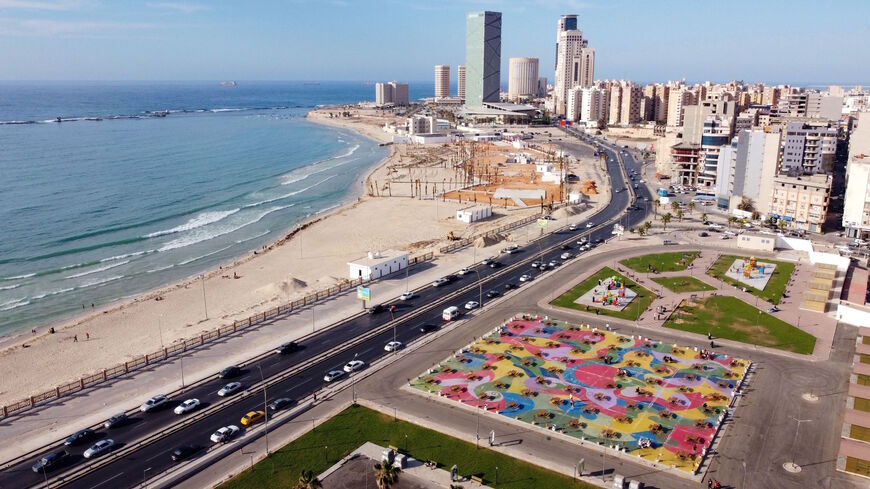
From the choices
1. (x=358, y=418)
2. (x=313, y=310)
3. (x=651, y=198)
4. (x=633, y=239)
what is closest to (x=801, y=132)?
(x=651, y=198)

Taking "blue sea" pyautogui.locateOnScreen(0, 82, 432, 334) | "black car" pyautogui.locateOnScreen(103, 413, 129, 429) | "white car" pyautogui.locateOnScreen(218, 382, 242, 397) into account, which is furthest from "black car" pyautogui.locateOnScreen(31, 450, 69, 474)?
"blue sea" pyautogui.locateOnScreen(0, 82, 432, 334)

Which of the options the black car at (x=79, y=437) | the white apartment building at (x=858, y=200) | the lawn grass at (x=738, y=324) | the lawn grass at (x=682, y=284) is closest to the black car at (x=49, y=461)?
the black car at (x=79, y=437)

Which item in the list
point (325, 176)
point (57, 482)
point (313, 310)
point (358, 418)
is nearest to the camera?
point (57, 482)

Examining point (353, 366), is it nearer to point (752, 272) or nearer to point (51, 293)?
point (51, 293)

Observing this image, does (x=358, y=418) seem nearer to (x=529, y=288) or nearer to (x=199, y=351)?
(x=199, y=351)

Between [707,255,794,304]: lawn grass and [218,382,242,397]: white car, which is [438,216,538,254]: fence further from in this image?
[218,382,242,397]: white car

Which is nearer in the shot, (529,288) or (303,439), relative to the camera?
(303,439)

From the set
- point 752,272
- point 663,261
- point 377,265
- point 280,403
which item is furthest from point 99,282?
point 752,272
